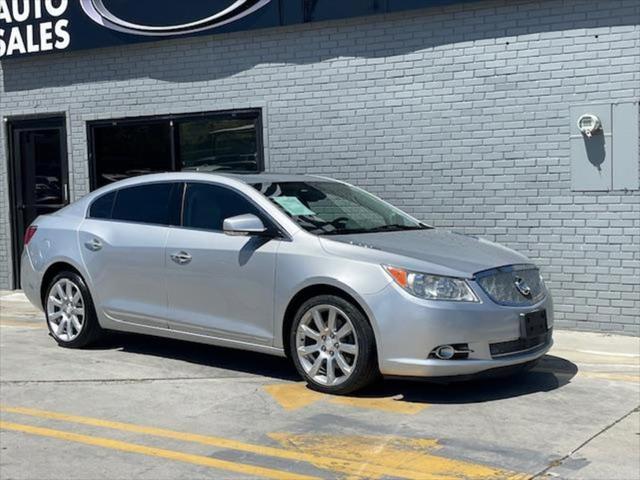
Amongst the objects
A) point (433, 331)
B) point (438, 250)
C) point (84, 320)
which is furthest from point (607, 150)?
point (84, 320)

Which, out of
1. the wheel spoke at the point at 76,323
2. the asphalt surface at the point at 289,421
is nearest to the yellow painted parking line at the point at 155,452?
the asphalt surface at the point at 289,421

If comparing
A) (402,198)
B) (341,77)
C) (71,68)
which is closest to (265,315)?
(402,198)

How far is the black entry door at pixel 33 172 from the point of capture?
12680mm

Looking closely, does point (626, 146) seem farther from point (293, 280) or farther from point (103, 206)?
point (103, 206)

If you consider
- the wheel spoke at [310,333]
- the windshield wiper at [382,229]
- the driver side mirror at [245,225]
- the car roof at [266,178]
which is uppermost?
the car roof at [266,178]

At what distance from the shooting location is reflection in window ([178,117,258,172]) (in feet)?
36.4

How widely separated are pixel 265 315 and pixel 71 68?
683 centimetres

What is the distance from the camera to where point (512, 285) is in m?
6.65

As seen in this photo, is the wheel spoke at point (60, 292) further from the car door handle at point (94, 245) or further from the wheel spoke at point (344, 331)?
the wheel spoke at point (344, 331)

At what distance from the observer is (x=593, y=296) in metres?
9.05

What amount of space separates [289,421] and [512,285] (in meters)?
1.91

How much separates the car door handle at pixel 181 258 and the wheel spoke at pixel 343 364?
1.55 m

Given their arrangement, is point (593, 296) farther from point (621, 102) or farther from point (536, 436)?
point (536, 436)

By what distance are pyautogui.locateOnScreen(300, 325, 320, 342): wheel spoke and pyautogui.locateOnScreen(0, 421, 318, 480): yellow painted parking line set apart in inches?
62.3
